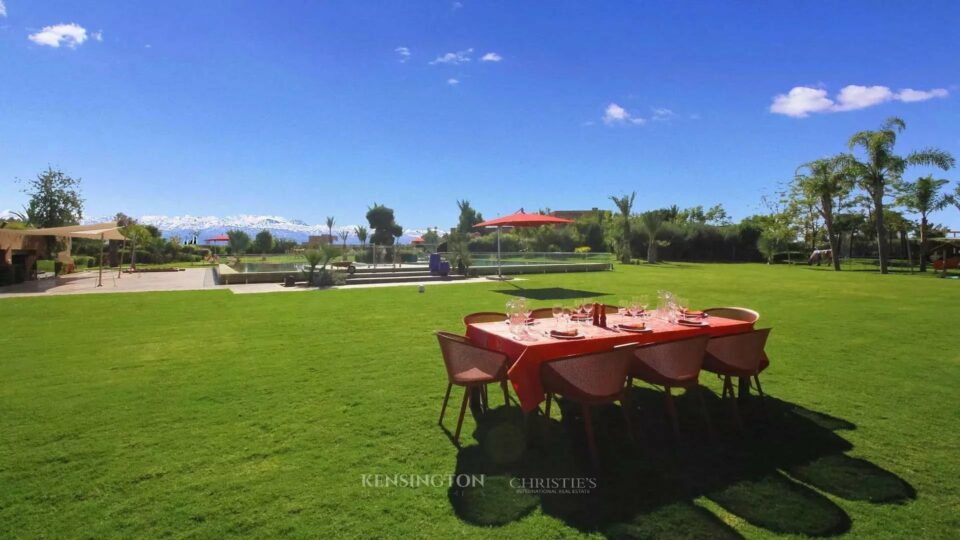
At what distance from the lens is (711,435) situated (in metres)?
3.67

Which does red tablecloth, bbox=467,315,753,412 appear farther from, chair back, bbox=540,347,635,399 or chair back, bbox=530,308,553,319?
chair back, bbox=530,308,553,319

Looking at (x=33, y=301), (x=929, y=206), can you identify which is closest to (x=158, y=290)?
(x=33, y=301)

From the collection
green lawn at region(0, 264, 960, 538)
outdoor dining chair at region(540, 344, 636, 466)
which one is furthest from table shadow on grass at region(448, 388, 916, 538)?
outdoor dining chair at region(540, 344, 636, 466)

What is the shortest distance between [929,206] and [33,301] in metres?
38.4

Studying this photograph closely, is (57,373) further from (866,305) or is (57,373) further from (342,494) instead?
(866,305)

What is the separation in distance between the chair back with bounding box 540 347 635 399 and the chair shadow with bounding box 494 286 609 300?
9317 millimetres

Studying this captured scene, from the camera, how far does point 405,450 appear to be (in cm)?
341

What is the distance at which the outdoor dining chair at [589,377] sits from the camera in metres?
3.19

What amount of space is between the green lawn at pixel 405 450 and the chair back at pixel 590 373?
505 millimetres

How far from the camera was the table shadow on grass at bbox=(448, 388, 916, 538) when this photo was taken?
259 centimetres

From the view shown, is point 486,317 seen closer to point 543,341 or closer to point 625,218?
point 543,341

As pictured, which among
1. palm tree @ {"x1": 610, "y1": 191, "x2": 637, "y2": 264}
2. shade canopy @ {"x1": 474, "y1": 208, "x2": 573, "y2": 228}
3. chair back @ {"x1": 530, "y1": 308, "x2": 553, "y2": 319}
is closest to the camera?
chair back @ {"x1": 530, "y1": 308, "x2": 553, "y2": 319}

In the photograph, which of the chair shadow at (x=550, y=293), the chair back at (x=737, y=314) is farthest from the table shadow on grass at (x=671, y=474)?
the chair shadow at (x=550, y=293)

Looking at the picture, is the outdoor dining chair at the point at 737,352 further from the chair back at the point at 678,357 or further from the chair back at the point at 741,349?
the chair back at the point at 678,357
